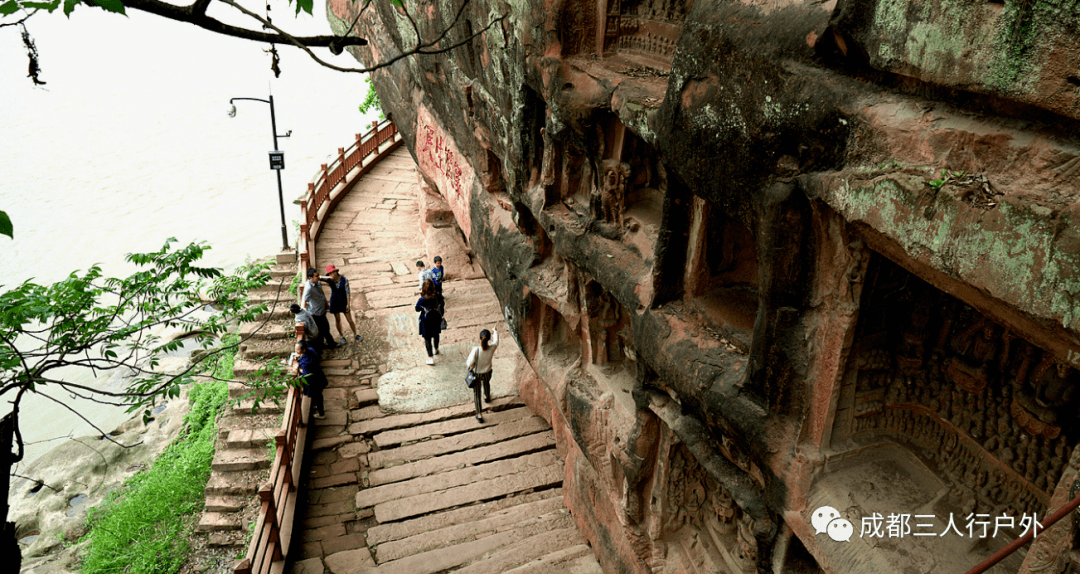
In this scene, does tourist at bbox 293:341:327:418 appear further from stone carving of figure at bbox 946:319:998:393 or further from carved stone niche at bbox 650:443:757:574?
stone carving of figure at bbox 946:319:998:393

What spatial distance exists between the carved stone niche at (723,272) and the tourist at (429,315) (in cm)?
524

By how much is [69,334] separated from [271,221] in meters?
23.2

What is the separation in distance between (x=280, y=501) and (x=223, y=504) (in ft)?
6.94

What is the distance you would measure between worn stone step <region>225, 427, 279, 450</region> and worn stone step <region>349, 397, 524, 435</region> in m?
1.29

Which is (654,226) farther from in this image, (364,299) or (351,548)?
(364,299)

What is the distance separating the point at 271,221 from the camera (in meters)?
27.4

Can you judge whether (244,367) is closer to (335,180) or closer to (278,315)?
(278,315)

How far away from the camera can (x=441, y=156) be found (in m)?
11.4

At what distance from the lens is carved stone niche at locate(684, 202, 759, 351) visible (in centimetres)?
529

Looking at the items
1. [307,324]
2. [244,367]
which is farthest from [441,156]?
[244,367]

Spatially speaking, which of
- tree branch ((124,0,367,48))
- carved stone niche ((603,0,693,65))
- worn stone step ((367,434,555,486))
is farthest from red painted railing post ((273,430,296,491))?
tree branch ((124,0,367,48))

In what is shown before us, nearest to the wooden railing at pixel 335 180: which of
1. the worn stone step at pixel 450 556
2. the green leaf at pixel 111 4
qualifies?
the worn stone step at pixel 450 556

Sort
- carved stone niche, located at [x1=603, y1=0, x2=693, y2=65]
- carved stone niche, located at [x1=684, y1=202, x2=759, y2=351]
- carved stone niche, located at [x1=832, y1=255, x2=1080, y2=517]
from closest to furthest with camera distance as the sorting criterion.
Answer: carved stone niche, located at [x1=832, y1=255, x2=1080, y2=517]
carved stone niche, located at [x1=684, y1=202, x2=759, y2=351]
carved stone niche, located at [x1=603, y1=0, x2=693, y2=65]

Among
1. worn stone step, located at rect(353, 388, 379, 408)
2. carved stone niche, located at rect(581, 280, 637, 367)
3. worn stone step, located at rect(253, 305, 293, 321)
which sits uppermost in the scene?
carved stone niche, located at rect(581, 280, 637, 367)
